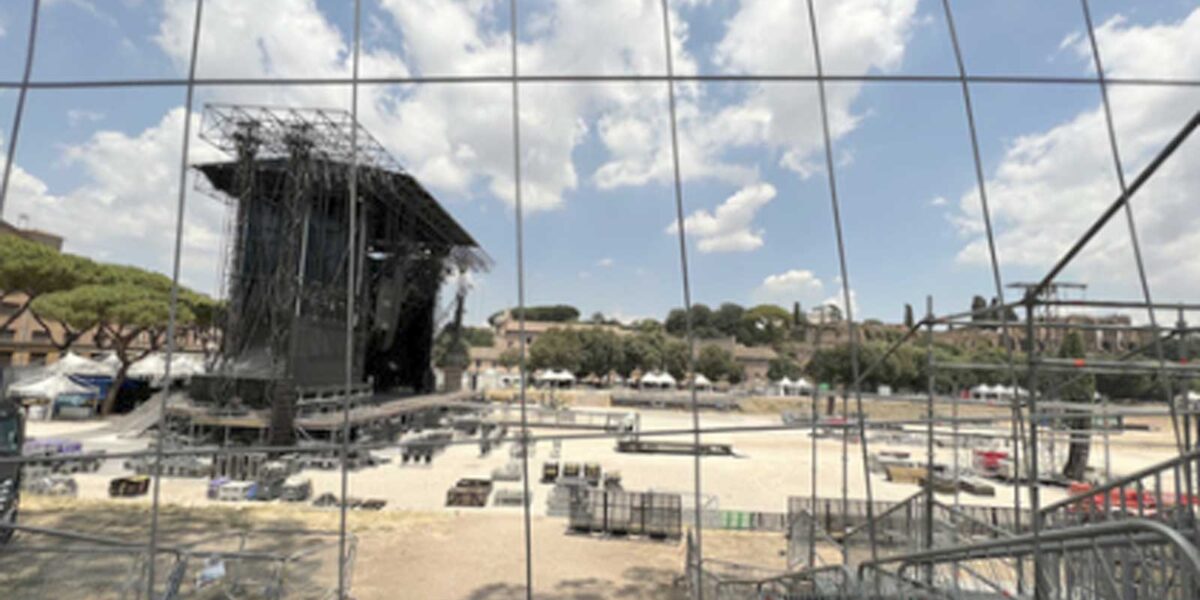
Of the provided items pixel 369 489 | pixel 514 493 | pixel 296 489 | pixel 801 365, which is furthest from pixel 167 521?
pixel 801 365

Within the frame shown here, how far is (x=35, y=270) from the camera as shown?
21375mm

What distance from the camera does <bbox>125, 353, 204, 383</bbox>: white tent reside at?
78.1 feet

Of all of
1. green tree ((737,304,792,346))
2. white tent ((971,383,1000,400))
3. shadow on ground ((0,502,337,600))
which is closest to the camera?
shadow on ground ((0,502,337,600))

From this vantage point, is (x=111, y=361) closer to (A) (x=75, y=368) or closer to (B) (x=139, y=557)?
(A) (x=75, y=368)

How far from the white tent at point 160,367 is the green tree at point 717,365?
1391 inches

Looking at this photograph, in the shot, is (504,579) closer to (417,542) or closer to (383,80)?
(417,542)

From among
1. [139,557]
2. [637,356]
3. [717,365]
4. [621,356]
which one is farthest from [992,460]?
[621,356]

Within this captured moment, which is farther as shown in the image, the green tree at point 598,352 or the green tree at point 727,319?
the green tree at point 727,319

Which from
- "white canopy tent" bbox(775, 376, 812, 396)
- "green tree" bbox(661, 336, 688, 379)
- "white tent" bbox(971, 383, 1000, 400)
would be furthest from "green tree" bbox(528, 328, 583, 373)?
"white tent" bbox(971, 383, 1000, 400)

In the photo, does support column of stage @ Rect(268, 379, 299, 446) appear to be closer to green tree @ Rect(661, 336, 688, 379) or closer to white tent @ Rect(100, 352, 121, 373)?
white tent @ Rect(100, 352, 121, 373)

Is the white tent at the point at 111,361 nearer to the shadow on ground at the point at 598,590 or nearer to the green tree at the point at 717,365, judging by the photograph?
the shadow on ground at the point at 598,590

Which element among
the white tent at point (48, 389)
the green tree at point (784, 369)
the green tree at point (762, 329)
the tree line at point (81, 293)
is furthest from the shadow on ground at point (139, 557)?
the green tree at point (762, 329)

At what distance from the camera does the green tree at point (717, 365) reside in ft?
156

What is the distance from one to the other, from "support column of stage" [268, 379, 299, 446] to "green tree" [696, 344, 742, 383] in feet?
113
